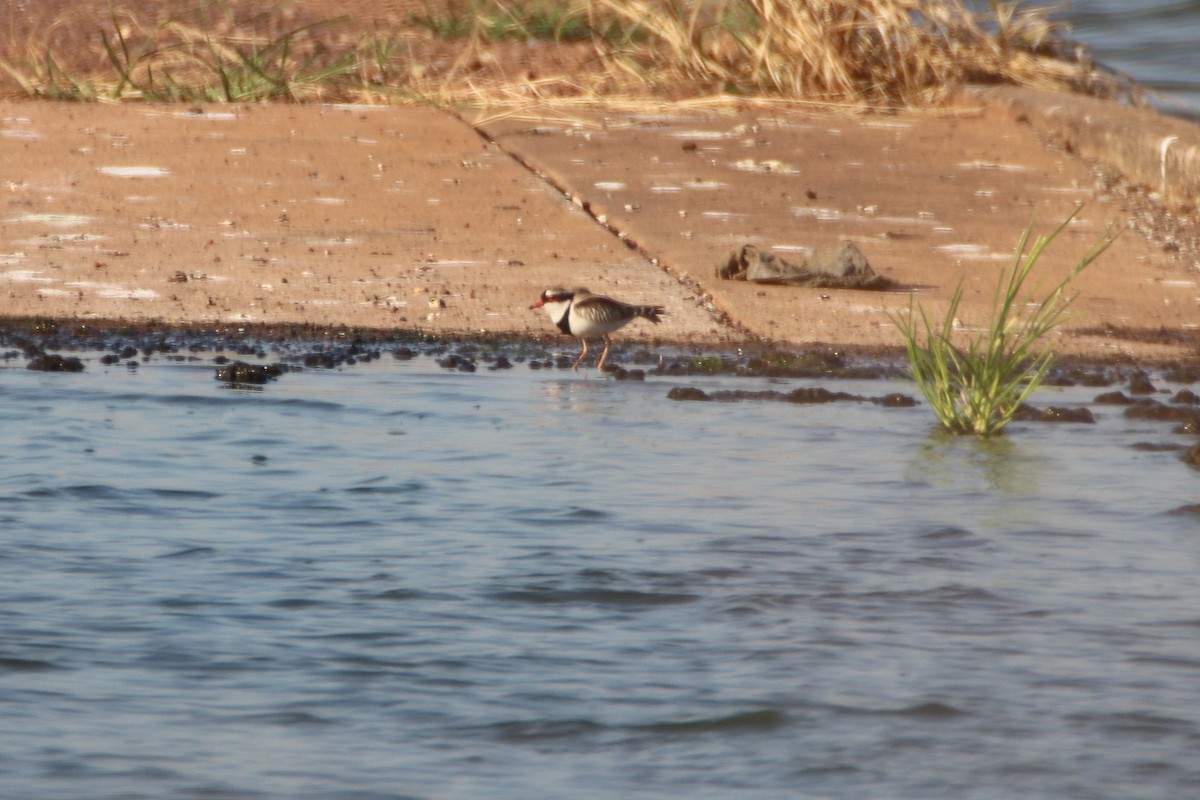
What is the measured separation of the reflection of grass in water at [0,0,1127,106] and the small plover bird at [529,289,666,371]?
4.05m

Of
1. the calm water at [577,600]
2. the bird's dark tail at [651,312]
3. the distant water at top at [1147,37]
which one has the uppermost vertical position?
the distant water at top at [1147,37]

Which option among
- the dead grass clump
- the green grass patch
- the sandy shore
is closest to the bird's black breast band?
the sandy shore

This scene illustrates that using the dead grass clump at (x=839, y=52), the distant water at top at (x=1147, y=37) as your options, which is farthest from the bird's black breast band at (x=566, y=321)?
the distant water at top at (x=1147, y=37)

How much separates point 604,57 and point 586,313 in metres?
5.63

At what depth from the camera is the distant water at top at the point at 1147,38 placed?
65.0 ft

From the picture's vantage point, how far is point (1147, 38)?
23.0 metres

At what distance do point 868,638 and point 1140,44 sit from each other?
1947 cm

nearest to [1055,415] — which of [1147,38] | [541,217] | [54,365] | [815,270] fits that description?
[815,270]

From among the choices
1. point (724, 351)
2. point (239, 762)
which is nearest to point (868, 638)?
point (239, 762)

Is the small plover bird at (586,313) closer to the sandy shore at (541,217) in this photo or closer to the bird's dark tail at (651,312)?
the bird's dark tail at (651,312)

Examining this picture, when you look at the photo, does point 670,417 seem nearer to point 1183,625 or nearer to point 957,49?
point 1183,625

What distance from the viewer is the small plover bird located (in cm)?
789

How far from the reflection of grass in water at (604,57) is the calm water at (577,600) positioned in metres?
5.06

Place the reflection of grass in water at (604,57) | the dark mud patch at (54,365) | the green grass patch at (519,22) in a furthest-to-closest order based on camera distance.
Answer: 1. the green grass patch at (519,22)
2. the reflection of grass in water at (604,57)
3. the dark mud patch at (54,365)
